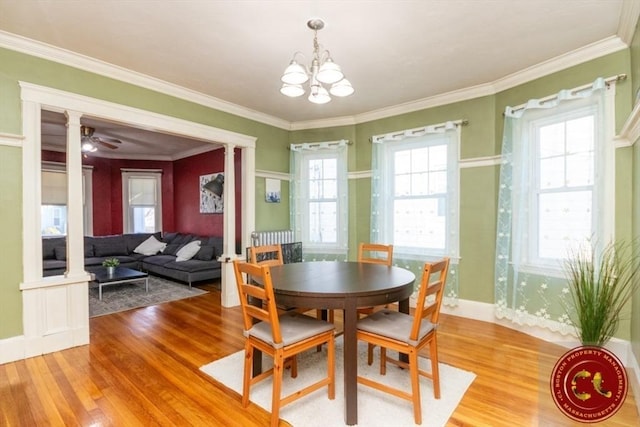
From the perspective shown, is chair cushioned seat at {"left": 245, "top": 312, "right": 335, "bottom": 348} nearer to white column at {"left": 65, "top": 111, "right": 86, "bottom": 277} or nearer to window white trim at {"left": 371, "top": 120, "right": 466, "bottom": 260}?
white column at {"left": 65, "top": 111, "right": 86, "bottom": 277}

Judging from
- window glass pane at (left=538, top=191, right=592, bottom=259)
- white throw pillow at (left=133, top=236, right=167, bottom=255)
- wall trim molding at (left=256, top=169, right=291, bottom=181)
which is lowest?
white throw pillow at (left=133, top=236, right=167, bottom=255)

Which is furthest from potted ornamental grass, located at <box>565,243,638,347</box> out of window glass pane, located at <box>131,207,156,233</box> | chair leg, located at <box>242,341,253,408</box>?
window glass pane, located at <box>131,207,156,233</box>

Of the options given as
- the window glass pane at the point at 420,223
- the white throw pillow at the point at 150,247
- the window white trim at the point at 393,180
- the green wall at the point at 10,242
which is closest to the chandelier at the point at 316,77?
the window white trim at the point at 393,180

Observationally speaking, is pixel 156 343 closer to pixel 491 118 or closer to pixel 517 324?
pixel 517 324

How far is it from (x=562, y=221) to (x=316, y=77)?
103 inches

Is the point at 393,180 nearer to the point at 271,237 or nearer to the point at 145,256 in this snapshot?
the point at 271,237

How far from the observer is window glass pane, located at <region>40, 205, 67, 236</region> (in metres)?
6.28

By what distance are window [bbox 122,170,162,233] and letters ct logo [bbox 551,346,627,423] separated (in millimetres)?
7797

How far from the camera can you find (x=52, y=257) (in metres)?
5.63

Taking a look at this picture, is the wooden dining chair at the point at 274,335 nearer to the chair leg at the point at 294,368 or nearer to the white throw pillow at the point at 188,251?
the chair leg at the point at 294,368

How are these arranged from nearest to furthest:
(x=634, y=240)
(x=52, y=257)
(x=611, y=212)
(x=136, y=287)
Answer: (x=634, y=240) → (x=611, y=212) → (x=136, y=287) → (x=52, y=257)

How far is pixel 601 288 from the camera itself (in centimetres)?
242

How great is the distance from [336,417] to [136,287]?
179 inches

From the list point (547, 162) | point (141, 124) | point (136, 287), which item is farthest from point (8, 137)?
point (547, 162)
